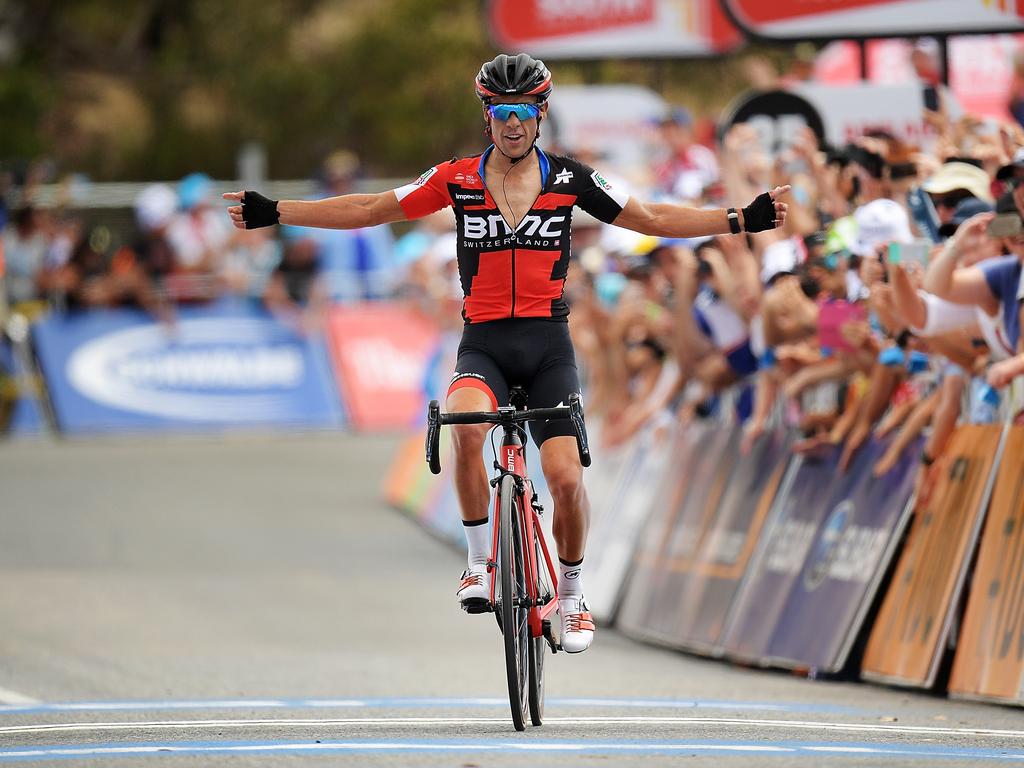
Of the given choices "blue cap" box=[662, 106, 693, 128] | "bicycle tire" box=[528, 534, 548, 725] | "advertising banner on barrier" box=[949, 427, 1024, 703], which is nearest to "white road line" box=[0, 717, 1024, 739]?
"bicycle tire" box=[528, 534, 548, 725]

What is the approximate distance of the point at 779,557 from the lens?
496 inches

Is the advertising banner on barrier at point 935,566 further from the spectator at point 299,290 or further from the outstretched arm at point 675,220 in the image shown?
the spectator at point 299,290

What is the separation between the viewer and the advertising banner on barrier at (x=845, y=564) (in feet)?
37.5

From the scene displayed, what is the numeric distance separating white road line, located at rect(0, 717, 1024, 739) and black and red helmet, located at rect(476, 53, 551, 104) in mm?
2656

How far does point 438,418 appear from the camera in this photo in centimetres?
878

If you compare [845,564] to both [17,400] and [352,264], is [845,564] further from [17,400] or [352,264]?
[352,264]

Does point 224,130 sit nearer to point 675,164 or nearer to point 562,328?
point 675,164

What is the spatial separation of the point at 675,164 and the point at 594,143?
17.6 ft

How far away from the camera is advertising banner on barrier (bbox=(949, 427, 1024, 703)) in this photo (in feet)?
32.7

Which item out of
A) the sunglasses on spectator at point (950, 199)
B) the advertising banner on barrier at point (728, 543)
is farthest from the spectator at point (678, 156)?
the sunglasses on spectator at point (950, 199)

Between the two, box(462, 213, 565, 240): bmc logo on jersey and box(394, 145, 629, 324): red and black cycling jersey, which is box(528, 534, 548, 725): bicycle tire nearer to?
box(394, 145, 629, 324): red and black cycling jersey

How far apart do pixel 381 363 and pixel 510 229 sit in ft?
63.4

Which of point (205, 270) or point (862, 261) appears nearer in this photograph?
point (862, 261)

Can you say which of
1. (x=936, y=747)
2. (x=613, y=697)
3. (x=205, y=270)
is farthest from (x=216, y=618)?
(x=205, y=270)
